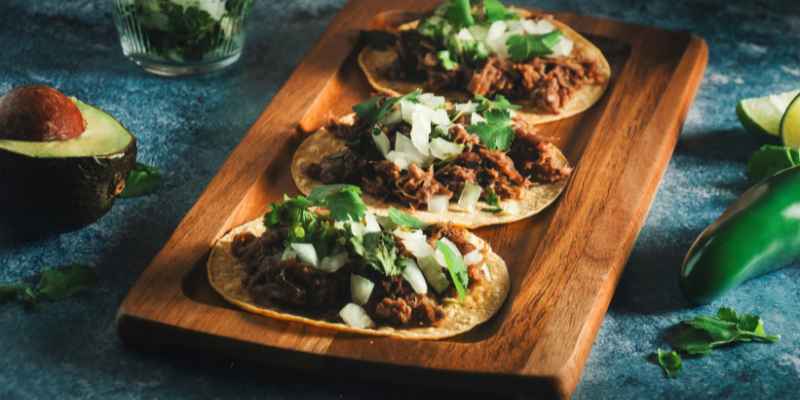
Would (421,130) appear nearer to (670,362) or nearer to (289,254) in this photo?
(289,254)

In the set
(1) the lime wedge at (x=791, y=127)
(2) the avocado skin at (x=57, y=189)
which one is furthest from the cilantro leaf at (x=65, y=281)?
(1) the lime wedge at (x=791, y=127)

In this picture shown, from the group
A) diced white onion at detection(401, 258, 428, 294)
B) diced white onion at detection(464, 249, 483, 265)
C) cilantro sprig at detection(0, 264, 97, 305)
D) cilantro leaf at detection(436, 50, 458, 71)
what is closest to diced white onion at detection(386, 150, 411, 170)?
diced white onion at detection(464, 249, 483, 265)

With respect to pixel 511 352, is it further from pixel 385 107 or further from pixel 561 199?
pixel 385 107

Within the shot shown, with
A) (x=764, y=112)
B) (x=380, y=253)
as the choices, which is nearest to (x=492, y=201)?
(x=380, y=253)

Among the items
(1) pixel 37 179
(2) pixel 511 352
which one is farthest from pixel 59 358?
(2) pixel 511 352

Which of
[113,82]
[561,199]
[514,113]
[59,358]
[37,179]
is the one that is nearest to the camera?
[59,358]

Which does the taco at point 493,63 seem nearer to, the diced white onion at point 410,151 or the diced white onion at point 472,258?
the diced white onion at point 410,151
